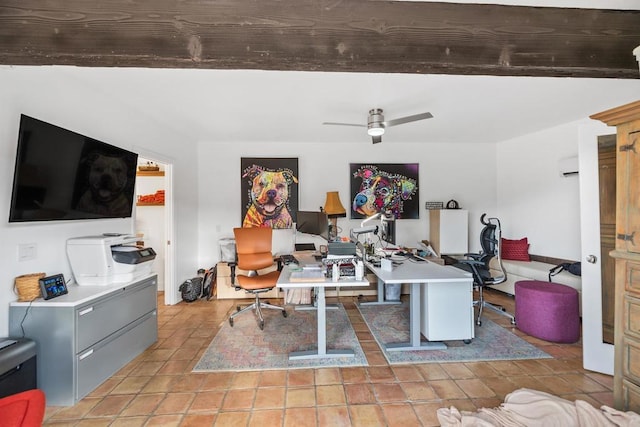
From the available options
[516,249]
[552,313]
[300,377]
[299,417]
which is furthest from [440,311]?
[516,249]

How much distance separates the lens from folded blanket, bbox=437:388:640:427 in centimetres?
150

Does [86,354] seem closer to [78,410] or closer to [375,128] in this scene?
[78,410]

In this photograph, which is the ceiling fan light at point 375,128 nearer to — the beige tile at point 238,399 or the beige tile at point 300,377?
the beige tile at point 300,377

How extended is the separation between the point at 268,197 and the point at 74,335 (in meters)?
3.14

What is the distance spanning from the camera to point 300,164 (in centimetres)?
477

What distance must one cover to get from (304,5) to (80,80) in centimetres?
231

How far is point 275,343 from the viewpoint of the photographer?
9.23 ft

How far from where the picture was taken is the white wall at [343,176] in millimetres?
4707

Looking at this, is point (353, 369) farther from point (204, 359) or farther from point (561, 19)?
point (561, 19)

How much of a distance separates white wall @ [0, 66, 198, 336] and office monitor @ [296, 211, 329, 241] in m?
2.09

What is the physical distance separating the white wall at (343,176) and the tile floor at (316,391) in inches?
98.7

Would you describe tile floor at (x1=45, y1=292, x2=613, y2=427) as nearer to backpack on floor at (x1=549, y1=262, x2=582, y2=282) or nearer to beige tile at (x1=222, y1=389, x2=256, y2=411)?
beige tile at (x1=222, y1=389, x2=256, y2=411)

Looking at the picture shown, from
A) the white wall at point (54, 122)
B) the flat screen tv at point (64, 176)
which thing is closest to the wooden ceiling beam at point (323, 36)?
the flat screen tv at point (64, 176)

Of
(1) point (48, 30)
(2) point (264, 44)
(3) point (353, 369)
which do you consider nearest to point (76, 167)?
(1) point (48, 30)
